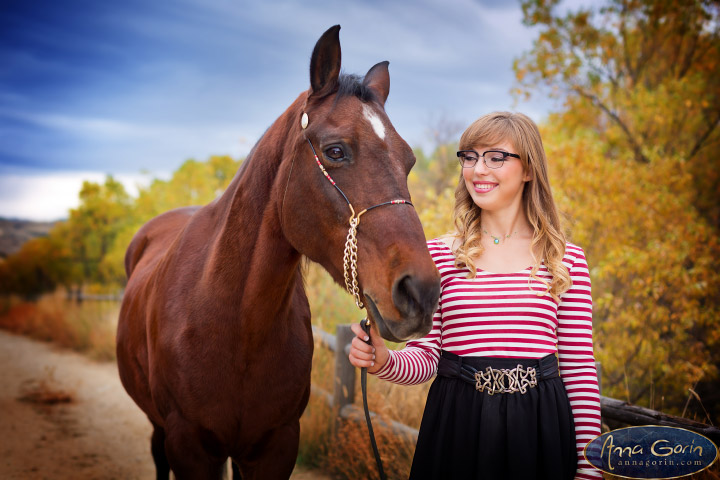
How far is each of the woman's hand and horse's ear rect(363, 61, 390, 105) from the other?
3.56 feet

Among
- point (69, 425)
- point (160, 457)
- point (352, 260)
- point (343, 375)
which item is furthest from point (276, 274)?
point (69, 425)

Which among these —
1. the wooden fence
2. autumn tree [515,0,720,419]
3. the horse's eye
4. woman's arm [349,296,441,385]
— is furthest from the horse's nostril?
autumn tree [515,0,720,419]

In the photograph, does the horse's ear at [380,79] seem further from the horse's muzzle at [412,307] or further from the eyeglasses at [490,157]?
the horse's muzzle at [412,307]

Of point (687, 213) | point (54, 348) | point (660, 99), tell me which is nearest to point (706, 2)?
point (660, 99)

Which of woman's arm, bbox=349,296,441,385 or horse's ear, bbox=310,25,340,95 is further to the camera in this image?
horse's ear, bbox=310,25,340,95

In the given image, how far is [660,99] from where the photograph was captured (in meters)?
8.51

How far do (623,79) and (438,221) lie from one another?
617cm

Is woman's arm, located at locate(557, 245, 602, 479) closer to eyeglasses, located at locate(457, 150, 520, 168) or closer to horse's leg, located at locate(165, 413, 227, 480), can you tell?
eyeglasses, located at locate(457, 150, 520, 168)

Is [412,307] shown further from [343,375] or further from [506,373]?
[343,375]

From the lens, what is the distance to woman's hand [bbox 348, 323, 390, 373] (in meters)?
1.76

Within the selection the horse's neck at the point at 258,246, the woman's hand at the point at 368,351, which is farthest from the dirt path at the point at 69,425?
the woman's hand at the point at 368,351

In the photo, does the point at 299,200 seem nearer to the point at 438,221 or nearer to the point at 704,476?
the point at 704,476

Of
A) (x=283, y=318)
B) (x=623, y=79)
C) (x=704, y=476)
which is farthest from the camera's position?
(x=623, y=79)

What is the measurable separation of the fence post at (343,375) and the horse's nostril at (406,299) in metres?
3.20
